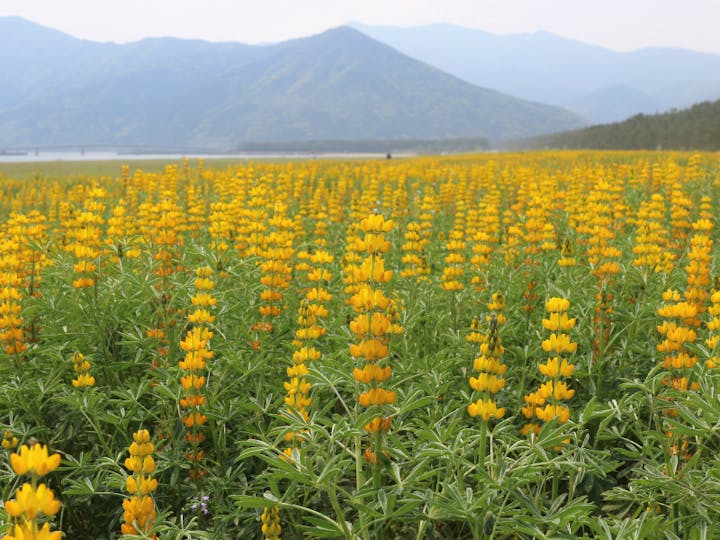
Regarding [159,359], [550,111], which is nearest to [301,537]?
[159,359]

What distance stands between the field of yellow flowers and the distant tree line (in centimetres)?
3591

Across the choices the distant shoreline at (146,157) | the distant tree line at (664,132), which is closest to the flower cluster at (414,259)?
the distant tree line at (664,132)

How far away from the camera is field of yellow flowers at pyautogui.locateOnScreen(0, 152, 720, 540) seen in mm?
1924

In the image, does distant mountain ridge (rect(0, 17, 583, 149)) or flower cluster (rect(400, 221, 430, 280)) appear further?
distant mountain ridge (rect(0, 17, 583, 149))

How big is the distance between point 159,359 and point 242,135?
159 m

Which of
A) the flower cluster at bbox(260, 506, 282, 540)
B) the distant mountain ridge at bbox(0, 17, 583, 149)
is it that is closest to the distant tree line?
the flower cluster at bbox(260, 506, 282, 540)

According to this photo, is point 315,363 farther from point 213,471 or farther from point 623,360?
point 623,360

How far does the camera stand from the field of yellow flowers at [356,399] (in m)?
1.92

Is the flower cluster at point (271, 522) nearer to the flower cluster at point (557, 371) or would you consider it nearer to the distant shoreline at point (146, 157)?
the flower cluster at point (557, 371)

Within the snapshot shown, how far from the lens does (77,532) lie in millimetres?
2842

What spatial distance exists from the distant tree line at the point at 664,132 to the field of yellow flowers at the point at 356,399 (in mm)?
35911

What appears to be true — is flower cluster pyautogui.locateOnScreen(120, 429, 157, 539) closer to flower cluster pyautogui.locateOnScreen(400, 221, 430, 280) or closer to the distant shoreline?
flower cluster pyautogui.locateOnScreen(400, 221, 430, 280)

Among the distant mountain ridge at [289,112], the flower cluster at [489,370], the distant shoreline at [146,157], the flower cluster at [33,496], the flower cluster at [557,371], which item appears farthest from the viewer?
the distant mountain ridge at [289,112]

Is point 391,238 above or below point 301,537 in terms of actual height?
above
